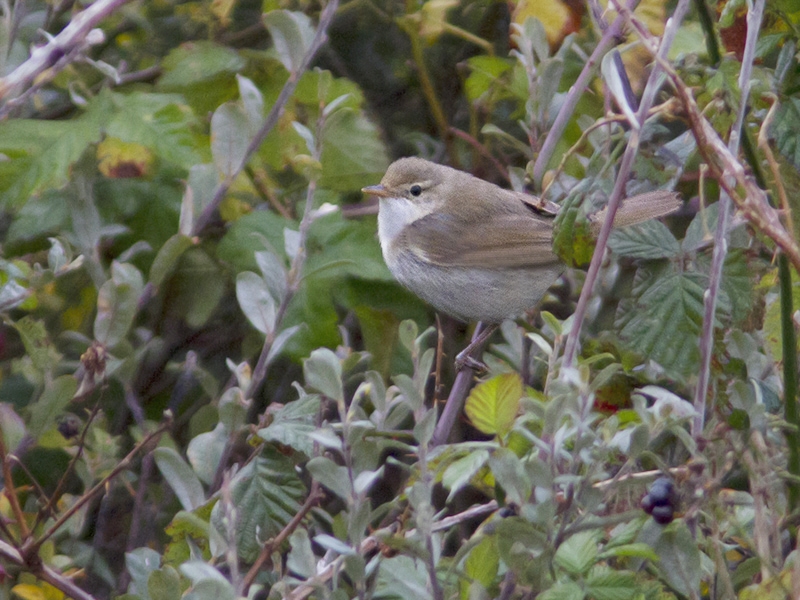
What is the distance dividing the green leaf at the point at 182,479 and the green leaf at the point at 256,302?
1.22 ft

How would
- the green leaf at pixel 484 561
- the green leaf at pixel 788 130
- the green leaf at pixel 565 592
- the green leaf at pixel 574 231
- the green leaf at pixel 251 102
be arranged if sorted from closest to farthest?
the green leaf at pixel 565 592, the green leaf at pixel 484 561, the green leaf at pixel 574 231, the green leaf at pixel 788 130, the green leaf at pixel 251 102

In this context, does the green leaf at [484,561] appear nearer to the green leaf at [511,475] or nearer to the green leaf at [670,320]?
the green leaf at [511,475]

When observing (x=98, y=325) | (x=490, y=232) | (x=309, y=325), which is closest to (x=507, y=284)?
(x=490, y=232)

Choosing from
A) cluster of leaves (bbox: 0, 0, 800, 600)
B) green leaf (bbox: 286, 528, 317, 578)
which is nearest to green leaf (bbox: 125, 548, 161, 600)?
cluster of leaves (bbox: 0, 0, 800, 600)

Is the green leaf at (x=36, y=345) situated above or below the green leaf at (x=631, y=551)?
below

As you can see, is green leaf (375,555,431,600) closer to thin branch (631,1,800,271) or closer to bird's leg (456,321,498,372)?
thin branch (631,1,800,271)

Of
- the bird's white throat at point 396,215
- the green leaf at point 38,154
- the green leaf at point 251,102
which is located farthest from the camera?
the bird's white throat at point 396,215

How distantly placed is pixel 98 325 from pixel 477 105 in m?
1.60

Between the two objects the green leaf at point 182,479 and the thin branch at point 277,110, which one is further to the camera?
the thin branch at point 277,110

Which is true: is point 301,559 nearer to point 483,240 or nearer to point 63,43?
point 63,43

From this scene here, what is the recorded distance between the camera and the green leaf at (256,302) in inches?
87.2

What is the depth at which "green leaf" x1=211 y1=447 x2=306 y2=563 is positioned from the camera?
199cm

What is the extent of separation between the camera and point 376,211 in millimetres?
3570

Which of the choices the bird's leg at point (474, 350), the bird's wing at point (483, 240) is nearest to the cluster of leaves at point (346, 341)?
the bird's leg at point (474, 350)
